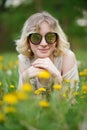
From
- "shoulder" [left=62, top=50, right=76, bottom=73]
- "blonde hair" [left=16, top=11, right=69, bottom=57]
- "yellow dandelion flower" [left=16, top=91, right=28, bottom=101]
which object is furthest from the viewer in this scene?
"shoulder" [left=62, top=50, right=76, bottom=73]

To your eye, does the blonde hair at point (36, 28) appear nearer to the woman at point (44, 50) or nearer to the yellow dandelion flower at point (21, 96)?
the woman at point (44, 50)

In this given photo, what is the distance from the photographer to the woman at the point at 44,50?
11.7 ft

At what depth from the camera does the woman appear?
11.7 ft

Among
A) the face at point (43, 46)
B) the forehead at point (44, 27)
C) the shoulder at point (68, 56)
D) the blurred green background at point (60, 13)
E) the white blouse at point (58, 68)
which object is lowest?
the blurred green background at point (60, 13)

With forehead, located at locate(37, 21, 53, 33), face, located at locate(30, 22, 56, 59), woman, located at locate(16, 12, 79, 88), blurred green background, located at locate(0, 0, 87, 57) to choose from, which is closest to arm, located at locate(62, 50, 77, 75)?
woman, located at locate(16, 12, 79, 88)

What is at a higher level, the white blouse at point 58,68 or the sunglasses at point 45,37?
the sunglasses at point 45,37

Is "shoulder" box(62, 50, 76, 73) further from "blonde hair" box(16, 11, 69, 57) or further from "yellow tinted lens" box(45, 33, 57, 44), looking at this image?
"yellow tinted lens" box(45, 33, 57, 44)

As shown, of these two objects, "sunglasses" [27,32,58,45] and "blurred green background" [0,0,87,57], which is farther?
"blurred green background" [0,0,87,57]

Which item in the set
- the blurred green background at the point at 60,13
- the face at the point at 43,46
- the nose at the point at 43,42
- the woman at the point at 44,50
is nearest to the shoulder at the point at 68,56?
the woman at the point at 44,50

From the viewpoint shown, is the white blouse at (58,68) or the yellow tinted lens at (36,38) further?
the white blouse at (58,68)

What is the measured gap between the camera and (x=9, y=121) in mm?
2229

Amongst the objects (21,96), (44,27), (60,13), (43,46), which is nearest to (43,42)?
(43,46)

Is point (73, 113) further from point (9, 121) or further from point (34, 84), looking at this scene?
point (34, 84)

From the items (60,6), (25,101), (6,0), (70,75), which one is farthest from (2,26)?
(25,101)
